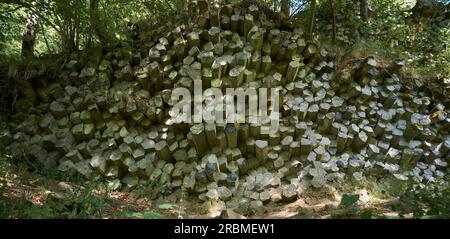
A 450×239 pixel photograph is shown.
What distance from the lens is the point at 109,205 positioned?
14.3 ft

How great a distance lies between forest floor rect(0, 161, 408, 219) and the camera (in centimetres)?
344

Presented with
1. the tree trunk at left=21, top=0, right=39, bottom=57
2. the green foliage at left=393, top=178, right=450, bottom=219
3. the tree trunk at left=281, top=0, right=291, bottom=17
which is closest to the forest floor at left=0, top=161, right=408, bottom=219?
the green foliage at left=393, top=178, right=450, bottom=219

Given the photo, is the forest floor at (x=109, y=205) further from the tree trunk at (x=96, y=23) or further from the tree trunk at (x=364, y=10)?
the tree trunk at (x=364, y=10)

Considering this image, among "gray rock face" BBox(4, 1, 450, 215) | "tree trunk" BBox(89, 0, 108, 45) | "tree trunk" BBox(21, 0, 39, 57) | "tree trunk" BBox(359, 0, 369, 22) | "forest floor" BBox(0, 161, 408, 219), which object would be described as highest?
"tree trunk" BBox(359, 0, 369, 22)

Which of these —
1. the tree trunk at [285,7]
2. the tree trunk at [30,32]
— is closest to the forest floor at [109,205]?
the tree trunk at [30,32]

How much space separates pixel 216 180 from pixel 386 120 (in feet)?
9.02

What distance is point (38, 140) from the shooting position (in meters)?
5.77

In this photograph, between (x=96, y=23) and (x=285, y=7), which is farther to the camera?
(x=285, y=7)

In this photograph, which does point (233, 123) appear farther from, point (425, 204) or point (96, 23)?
point (96, 23)

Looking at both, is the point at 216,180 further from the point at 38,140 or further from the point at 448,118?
the point at 448,118

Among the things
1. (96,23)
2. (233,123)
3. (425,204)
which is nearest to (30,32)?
(96,23)

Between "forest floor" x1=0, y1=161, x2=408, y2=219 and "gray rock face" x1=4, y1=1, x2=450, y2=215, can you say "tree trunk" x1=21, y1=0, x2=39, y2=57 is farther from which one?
"forest floor" x1=0, y1=161, x2=408, y2=219

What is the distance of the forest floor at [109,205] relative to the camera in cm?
344
